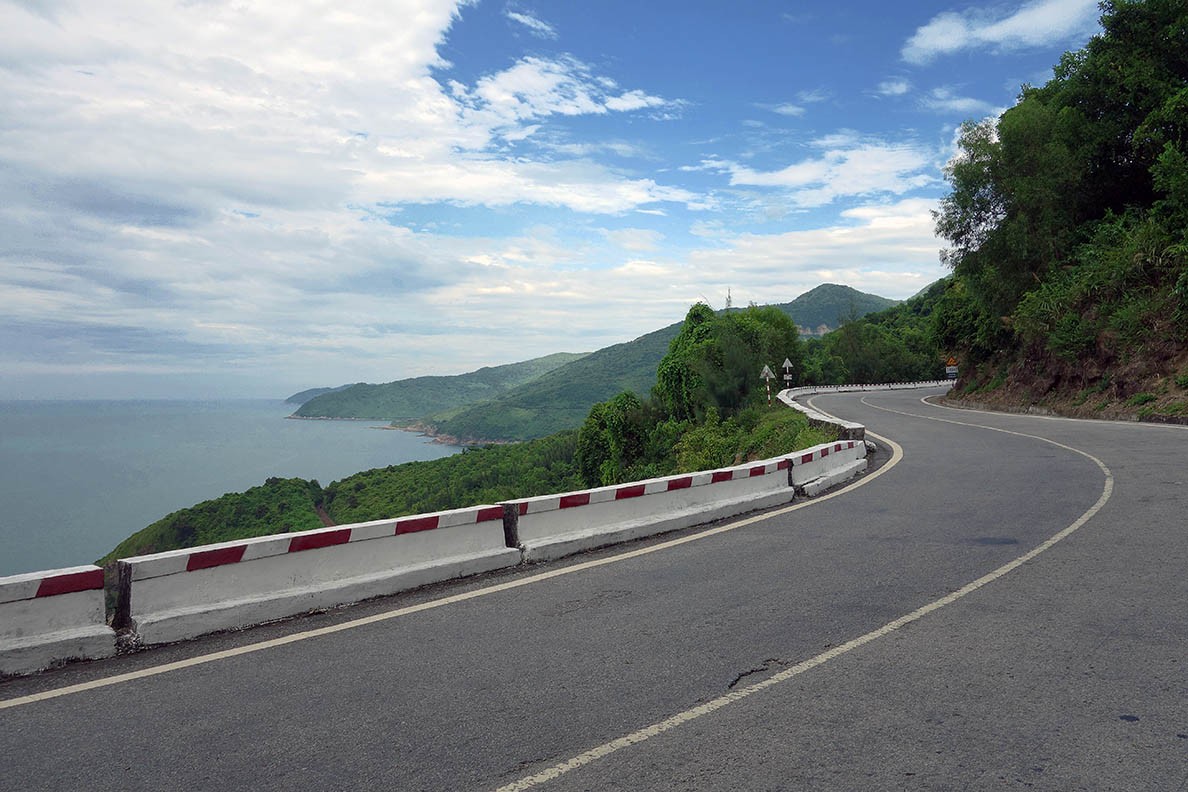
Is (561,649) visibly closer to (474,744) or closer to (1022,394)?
(474,744)

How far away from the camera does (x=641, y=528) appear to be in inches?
335

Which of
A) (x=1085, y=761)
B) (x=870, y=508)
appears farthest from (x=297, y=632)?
(x=870, y=508)

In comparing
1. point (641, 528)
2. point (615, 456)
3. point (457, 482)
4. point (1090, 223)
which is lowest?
point (457, 482)

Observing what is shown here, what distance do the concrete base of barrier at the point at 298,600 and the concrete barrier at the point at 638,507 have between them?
50cm

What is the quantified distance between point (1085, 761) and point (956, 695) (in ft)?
2.51

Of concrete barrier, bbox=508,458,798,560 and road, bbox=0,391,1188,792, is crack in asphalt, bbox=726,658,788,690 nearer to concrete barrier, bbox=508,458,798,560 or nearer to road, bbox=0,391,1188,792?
road, bbox=0,391,1188,792

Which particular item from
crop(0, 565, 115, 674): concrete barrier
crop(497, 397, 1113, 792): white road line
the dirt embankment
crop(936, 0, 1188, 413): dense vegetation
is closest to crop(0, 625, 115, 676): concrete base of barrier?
crop(0, 565, 115, 674): concrete barrier

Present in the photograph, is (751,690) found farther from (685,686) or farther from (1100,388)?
(1100,388)

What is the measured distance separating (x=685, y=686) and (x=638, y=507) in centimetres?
455

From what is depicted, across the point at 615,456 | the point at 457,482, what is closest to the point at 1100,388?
the point at 615,456

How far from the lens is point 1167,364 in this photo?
25.3 meters

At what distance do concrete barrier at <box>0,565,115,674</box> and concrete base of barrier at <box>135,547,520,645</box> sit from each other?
0.94 feet

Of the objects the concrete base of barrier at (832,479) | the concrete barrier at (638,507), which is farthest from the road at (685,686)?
the concrete base of barrier at (832,479)

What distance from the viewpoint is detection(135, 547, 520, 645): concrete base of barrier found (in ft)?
17.1
